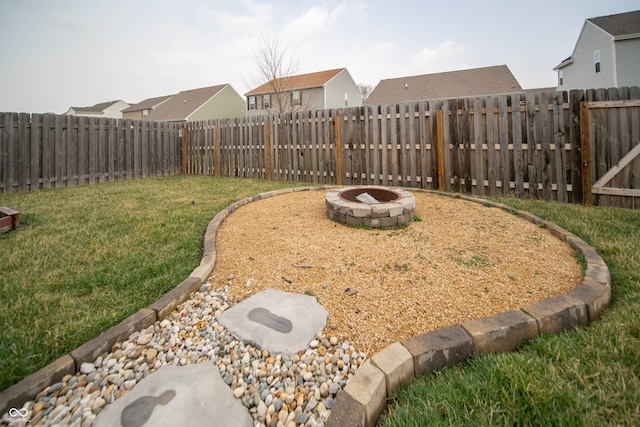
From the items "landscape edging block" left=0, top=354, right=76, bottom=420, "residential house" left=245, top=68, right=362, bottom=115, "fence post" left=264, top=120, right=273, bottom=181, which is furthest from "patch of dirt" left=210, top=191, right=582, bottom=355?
"residential house" left=245, top=68, right=362, bottom=115

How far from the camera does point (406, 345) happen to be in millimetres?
1544

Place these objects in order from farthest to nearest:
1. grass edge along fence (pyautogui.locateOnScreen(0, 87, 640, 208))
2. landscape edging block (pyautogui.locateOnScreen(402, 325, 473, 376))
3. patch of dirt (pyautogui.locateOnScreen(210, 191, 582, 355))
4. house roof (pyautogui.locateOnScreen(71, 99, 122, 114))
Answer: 1. house roof (pyautogui.locateOnScreen(71, 99, 122, 114))
2. grass edge along fence (pyautogui.locateOnScreen(0, 87, 640, 208))
3. patch of dirt (pyautogui.locateOnScreen(210, 191, 582, 355))
4. landscape edging block (pyautogui.locateOnScreen(402, 325, 473, 376))

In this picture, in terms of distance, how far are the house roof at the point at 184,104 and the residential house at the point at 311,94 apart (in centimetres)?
390

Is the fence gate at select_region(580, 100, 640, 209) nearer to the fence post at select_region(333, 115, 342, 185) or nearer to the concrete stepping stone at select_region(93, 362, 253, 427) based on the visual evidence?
the fence post at select_region(333, 115, 342, 185)

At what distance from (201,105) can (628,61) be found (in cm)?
3166

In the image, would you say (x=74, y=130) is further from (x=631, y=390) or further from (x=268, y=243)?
(x=631, y=390)

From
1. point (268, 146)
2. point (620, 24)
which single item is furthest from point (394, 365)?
point (620, 24)

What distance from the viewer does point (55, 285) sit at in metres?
2.22

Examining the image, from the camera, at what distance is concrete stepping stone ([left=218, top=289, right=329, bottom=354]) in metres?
1.68

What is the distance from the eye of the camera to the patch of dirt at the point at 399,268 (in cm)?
196

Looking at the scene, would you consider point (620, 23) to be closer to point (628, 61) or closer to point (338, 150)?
point (628, 61)

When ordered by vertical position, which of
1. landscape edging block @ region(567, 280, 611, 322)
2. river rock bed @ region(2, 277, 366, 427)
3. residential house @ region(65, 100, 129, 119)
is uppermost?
residential house @ region(65, 100, 129, 119)

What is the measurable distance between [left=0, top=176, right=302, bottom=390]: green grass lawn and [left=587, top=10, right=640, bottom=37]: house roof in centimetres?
2537

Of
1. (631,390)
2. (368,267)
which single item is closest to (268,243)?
(368,267)
